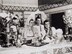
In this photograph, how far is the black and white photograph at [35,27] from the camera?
0.78 m

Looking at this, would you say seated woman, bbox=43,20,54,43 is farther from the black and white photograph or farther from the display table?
the display table

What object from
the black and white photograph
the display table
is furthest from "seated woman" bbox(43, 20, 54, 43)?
the display table

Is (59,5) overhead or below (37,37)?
overhead

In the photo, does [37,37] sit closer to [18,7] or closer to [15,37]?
[15,37]

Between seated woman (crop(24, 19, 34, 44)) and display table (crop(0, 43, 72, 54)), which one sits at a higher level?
seated woman (crop(24, 19, 34, 44))

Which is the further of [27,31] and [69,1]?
[69,1]

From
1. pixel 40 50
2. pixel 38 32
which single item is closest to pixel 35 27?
pixel 38 32

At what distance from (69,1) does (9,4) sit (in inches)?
16.3

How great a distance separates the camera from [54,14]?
110 centimetres

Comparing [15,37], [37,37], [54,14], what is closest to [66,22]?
[54,14]

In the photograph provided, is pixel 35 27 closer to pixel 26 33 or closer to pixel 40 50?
pixel 26 33

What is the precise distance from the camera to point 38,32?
0.86m

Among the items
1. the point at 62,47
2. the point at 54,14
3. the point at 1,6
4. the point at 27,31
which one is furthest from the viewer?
the point at 54,14

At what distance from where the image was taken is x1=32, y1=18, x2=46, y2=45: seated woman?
0.84 meters
